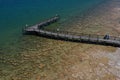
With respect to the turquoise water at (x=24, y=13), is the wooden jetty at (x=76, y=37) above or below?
below

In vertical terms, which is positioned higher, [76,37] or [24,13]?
[24,13]

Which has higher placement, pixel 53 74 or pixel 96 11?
pixel 96 11

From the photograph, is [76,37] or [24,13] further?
[24,13]

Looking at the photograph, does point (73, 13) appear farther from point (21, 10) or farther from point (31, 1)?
point (31, 1)

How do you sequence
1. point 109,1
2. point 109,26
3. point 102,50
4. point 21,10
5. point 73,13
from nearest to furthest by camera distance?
point 102,50 < point 109,26 < point 73,13 < point 21,10 < point 109,1

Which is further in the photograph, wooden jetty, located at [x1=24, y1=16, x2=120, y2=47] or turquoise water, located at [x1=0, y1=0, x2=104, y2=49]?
turquoise water, located at [x1=0, y1=0, x2=104, y2=49]

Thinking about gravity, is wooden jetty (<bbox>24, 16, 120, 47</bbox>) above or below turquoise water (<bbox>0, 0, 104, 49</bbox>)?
below

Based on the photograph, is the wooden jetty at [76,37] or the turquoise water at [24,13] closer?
the wooden jetty at [76,37]

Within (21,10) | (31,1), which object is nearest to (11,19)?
(21,10)
